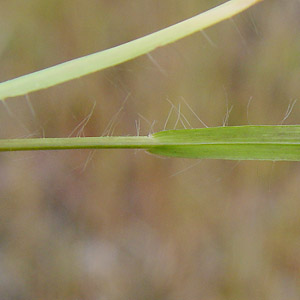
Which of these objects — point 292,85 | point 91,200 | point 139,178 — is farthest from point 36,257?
point 292,85

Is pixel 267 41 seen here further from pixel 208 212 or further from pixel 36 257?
pixel 36 257

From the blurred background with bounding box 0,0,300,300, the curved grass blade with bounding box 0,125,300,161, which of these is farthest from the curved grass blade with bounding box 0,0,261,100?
the blurred background with bounding box 0,0,300,300

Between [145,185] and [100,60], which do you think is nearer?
[100,60]

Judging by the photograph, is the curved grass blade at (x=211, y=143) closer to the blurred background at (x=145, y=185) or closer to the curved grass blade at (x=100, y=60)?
the curved grass blade at (x=100, y=60)

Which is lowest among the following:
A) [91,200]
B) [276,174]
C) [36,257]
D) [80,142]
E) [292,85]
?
[80,142]

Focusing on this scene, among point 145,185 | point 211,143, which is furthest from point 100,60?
point 145,185

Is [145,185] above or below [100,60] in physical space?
above

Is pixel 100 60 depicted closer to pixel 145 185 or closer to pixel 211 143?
pixel 211 143
